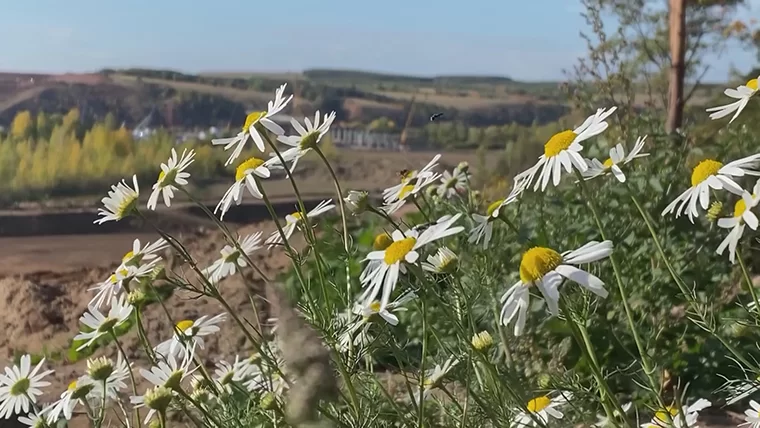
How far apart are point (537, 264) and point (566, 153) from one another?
0.29m

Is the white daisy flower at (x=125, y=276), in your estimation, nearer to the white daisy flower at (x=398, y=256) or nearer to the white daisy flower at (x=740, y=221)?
the white daisy flower at (x=398, y=256)

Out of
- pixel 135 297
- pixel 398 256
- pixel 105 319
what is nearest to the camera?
pixel 398 256

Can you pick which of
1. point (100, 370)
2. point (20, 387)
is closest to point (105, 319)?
point (100, 370)

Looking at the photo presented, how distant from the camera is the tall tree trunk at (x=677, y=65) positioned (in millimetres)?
3643

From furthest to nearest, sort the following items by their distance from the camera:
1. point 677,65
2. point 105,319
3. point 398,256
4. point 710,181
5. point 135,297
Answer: point 677,65 → point 105,319 → point 135,297 → point 710,181 → point 398,256

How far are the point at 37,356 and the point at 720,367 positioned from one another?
210 centimetres

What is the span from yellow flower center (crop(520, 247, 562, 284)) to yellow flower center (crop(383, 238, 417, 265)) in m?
0.18

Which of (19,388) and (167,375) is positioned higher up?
(167,375)

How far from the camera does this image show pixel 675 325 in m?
2.39

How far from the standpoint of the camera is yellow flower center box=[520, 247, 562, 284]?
37.8 inches

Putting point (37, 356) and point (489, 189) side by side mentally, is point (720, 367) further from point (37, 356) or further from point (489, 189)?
point (37, 356)

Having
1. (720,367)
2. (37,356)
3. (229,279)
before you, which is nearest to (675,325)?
(720,367)

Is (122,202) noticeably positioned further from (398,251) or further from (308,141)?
(398,251)

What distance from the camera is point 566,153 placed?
121 cm
